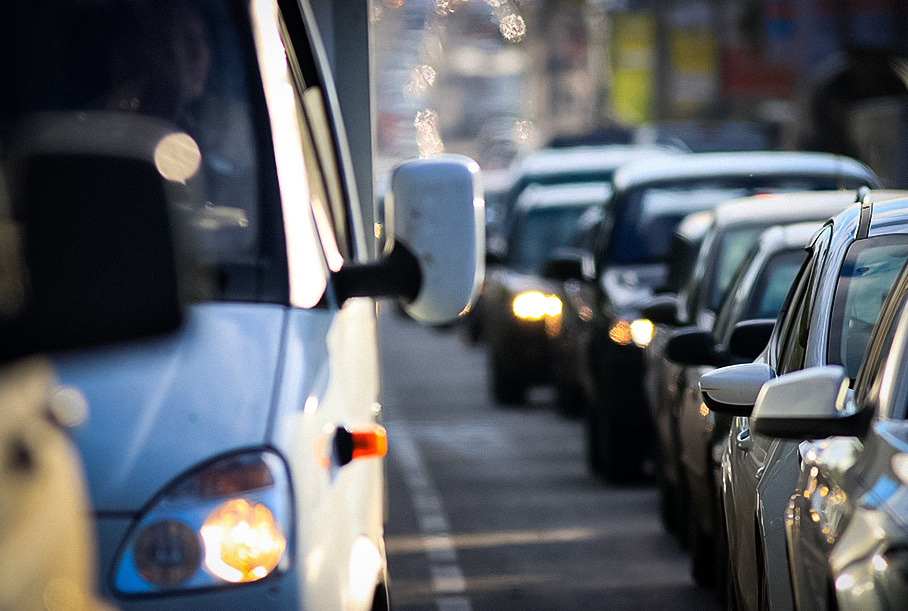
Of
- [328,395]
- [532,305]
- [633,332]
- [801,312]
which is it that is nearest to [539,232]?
[532,305]

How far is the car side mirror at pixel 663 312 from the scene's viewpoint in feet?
30.6

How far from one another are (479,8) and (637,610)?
132187mm

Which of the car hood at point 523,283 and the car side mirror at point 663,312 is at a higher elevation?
the car side mirror at point 663,312

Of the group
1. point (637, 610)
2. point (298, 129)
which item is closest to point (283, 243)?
point (298, 129)

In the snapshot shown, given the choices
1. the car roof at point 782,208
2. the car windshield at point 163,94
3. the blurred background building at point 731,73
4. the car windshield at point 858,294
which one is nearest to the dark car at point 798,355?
the car windshield at point 858,294

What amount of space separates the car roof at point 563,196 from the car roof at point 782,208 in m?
7.97

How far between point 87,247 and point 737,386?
1.99 m

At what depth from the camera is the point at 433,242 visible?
155 inches

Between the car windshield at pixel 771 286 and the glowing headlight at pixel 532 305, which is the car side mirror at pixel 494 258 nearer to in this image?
the glowing headlight at pixel 532 305

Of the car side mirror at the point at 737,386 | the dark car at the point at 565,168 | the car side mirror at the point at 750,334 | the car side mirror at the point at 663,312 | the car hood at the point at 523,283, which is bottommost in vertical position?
the car hood at the point at 523,283

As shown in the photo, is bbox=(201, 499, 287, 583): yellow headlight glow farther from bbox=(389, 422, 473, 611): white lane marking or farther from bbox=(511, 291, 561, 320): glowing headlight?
bbox=(511, 291, 561, 320): glowing headlight

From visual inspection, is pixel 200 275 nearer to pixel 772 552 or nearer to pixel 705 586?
pixel 772 552

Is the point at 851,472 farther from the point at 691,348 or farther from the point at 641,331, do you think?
the point at 641,331

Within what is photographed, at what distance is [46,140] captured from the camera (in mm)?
3926
